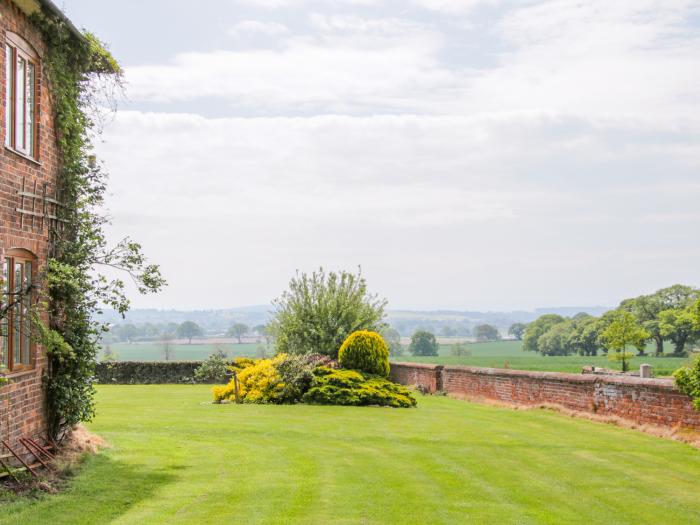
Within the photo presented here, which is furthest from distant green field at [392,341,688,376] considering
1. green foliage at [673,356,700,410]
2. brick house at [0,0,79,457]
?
brick house at [0,0,79,457]

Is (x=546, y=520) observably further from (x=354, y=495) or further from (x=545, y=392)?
(x=545, y=392)

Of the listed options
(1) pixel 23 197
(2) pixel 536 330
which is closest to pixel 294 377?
(1) pixel 23 197

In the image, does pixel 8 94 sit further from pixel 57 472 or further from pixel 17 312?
pixel 57 472

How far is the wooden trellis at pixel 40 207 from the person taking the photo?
12.4 m

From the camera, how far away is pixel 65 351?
42.3ft

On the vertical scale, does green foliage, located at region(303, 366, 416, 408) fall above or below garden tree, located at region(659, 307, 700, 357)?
below

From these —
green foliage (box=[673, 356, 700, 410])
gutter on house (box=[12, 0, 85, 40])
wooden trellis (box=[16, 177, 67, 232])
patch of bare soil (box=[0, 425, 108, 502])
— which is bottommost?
patch of bare soil (box=[0, 425, 108, 502])

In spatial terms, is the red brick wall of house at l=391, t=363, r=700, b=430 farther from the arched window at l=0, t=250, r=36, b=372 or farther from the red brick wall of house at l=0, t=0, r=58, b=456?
the arched window at l=0, t=250, r=36, b=372

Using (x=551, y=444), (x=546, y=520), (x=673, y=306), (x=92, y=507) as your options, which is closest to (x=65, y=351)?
(x=92, y=507)

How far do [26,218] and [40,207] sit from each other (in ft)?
1.84

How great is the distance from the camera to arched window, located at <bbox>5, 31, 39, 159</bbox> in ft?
39.3

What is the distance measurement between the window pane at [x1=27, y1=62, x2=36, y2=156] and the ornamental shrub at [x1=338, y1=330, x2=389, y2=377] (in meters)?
15.7

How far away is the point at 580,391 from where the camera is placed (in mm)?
20344

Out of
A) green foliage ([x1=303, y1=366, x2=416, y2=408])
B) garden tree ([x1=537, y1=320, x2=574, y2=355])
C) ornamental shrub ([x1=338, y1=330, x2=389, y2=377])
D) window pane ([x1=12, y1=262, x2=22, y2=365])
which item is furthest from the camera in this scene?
garden tree ([x1=537, y1=320, x2=574, y2=355])
